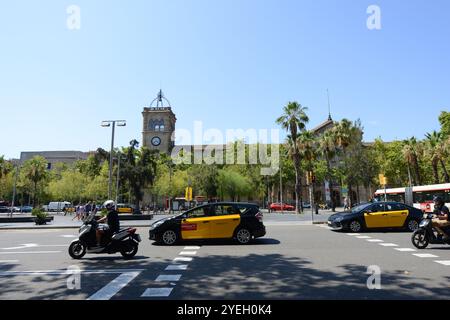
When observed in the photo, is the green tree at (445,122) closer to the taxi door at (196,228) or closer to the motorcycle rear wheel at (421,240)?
the motorcycle rear wheel at (421,240)

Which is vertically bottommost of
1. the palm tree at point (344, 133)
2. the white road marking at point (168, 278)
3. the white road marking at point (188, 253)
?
the white road marking at point (168, 278)

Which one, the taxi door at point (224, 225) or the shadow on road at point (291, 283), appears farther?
the taxi door at point (224, 225)

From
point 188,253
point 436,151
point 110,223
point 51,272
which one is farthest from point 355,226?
point 436,151

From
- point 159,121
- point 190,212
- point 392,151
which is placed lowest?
point 190,212

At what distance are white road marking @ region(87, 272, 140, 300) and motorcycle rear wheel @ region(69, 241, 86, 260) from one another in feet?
9.56

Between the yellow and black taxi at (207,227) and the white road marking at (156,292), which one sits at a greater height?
the yellow and black taxi at (207,227)

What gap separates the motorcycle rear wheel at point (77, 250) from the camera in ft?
33.6

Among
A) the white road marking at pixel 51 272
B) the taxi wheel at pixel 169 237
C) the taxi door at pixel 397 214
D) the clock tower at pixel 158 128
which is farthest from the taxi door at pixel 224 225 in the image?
the clock tower at pixel 158 128

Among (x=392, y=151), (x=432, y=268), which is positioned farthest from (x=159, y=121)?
(x=432, y=268)

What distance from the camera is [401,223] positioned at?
55.8 feet

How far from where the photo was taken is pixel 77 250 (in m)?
10.3
